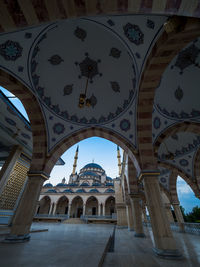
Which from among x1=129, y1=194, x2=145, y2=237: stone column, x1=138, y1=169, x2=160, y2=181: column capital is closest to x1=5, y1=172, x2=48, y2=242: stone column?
A: x1=138, y1=169, x2=160, y2=181: column capital

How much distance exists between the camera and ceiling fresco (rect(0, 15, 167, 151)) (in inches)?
164

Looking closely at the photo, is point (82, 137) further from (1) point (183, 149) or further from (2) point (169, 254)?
(1) point (183, 149)

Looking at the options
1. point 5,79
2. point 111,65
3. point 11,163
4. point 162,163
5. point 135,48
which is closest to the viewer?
point 135,48

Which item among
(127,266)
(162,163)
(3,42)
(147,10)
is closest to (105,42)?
(3,42)

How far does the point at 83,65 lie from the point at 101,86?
1244mm

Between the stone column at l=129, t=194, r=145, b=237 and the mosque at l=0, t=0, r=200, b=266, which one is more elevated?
the mosque at l=0, t=0, r=200, b=266

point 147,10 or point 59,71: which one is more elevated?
point 59,71

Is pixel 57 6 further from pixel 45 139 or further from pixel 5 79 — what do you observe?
pixel 45 139

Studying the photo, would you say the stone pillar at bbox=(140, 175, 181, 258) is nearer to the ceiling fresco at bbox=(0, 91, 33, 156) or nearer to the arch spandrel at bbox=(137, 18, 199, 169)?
the arch spandrel at bbox=(137, 18, 199, 169)

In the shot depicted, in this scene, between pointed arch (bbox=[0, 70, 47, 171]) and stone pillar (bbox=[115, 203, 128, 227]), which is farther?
stone pillar (bbox=[115, 203, 128, 227])

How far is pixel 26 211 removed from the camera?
4902 millimetres

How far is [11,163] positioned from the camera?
902 cm

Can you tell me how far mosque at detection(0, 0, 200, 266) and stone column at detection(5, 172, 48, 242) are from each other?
0.03 m

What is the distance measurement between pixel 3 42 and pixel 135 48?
14.1 ft
